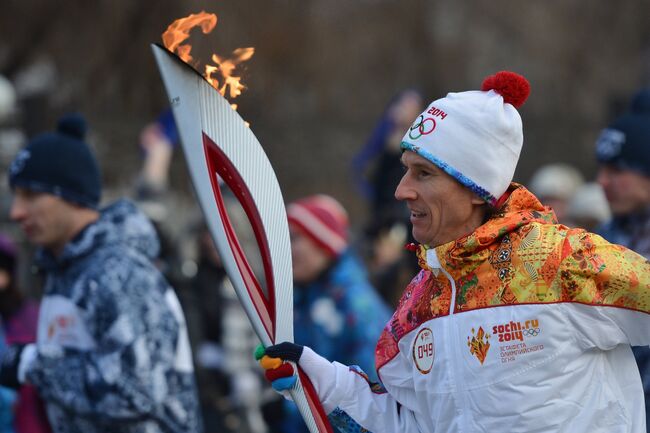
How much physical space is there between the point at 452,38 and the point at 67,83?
6.77 m

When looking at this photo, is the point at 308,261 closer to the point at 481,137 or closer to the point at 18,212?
the point at 18,212

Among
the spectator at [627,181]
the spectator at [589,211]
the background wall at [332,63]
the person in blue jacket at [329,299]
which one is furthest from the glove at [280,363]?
the background wall at [332,63]

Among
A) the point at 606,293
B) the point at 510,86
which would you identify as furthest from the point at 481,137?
the point at 606,293

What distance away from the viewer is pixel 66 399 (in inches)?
169

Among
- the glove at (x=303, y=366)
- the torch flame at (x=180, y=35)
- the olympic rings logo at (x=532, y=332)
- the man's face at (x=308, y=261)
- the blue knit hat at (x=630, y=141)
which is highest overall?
the blue knit hat at (x=630, y=141)

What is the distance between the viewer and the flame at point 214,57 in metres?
3.55

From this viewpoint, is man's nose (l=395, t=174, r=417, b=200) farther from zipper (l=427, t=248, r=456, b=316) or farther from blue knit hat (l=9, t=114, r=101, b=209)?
blue knit hat (l=9, t=114, r=101, b=209)

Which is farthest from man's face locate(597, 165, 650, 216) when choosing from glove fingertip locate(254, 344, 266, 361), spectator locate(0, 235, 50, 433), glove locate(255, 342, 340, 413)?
spectator locate(0, 235, 50, 433)

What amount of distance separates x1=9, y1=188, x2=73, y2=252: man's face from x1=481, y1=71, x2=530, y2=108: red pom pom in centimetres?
194

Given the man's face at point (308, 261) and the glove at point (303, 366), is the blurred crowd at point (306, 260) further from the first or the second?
the glove at point (303, 366)

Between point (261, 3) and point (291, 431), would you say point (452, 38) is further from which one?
point (291, 431)

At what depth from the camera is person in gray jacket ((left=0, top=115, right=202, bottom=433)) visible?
430 centimetres

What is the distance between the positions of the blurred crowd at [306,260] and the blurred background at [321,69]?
3.73 ft

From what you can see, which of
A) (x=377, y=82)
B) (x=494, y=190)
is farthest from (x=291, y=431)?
(x=377, y=82)
